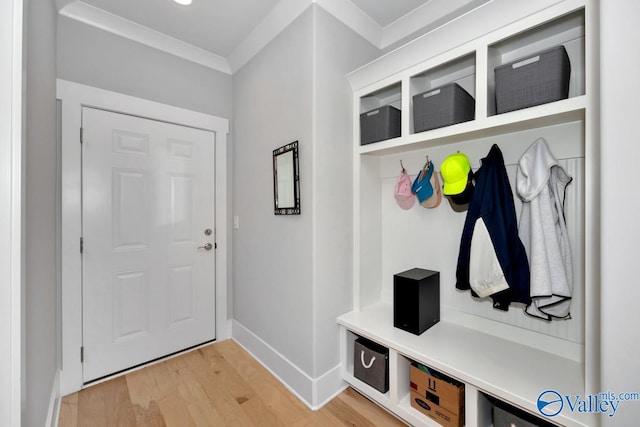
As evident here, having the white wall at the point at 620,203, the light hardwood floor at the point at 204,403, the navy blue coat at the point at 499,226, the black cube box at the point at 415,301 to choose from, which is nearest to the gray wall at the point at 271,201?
the light hardwood floor at the point at 204,403

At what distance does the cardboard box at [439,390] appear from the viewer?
1355mm

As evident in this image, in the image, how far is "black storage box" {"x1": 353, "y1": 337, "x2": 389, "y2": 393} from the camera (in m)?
1.65

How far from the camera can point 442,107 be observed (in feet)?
4.95

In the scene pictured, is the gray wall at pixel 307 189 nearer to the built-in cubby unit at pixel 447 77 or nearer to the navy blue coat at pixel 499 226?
the built-in cubby unit at pixel 447 77

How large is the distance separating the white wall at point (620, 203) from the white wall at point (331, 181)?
49.6 inches

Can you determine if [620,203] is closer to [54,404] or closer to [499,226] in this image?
[499,226]

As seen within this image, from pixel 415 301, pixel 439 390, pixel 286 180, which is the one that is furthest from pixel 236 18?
pixel 439 390

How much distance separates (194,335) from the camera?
2.39 metres

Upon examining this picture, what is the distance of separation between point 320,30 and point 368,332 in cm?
193

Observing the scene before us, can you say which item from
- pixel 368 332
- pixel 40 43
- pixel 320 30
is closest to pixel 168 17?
pixel 40 43

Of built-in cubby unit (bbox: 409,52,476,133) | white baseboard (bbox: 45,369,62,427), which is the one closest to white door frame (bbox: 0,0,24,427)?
white baseboard (bbox: 45,369,62,427)

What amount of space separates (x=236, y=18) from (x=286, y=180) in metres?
1.29

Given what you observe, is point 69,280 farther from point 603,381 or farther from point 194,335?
point 603,381

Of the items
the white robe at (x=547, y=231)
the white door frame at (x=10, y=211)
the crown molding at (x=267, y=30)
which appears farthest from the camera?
the crown molding at (x=267, y=30)
